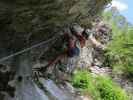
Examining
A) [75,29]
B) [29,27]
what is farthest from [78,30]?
[29,27]

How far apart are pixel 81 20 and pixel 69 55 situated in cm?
112

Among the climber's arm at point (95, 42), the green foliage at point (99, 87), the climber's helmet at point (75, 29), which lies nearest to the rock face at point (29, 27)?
the climber's helmet at point (75, 29)

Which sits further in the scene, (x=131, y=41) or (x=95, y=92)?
(x=131, y=41)

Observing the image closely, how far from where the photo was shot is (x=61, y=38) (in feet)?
35.8

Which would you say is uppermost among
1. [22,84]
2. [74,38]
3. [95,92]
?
[74,38]

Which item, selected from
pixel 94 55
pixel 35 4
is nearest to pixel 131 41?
pixel 94 55

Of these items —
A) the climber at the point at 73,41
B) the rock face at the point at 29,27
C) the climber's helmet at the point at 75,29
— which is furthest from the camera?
the climber's helmet at the point at 75,29

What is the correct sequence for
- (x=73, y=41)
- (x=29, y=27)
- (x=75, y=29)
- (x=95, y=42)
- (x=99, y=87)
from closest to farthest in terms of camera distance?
(x=29, y=27) < (x=73, y=41) < (x=75, y=29) < (x=99, y=87) < (x=95, y=42)

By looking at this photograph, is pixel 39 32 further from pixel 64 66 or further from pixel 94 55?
pixel 94 55

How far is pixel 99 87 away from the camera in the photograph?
1659 centimetres

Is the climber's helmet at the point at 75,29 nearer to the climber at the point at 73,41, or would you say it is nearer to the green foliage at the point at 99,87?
the climber at the point at 73,41

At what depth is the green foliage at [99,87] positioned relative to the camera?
15445mm

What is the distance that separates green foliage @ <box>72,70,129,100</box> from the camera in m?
15.4

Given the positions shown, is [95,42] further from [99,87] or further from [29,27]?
[29,27]
